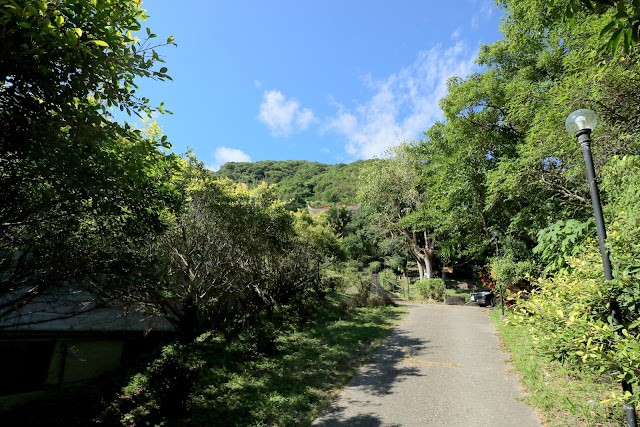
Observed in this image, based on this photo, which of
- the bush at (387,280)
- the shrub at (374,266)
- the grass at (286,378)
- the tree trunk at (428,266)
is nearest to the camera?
the grass at (286,378)

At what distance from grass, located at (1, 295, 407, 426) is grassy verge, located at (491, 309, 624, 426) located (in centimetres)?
351

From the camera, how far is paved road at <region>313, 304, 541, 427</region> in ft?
17.3

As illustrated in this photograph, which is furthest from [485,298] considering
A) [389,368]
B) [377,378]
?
[377,378]

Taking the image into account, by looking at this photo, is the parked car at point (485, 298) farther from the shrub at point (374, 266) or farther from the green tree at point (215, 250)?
the shrub at point (374, 266)

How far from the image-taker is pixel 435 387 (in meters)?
6.52

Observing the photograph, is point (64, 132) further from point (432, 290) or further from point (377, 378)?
point (432, 290)

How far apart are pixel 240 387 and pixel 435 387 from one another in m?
3.97

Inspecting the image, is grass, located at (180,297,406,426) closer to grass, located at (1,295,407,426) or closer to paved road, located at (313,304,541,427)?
grass, located at (1,295,407,426)

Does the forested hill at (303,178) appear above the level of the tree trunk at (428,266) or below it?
above

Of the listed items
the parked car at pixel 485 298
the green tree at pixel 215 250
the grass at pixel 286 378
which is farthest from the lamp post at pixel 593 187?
the parked car at pixel 485 298

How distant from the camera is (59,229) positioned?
456 centimetres

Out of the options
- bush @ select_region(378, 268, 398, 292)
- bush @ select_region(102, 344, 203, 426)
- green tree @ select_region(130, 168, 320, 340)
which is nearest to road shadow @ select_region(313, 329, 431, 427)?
bush @ select_region(102, 344, 203, 426)

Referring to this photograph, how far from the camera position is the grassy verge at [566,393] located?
4.55 meters

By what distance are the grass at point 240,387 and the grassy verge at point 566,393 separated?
3509 mm
